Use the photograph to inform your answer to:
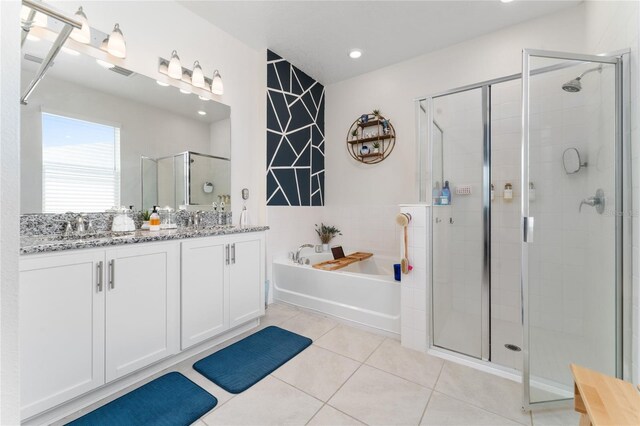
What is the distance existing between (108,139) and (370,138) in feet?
9.24

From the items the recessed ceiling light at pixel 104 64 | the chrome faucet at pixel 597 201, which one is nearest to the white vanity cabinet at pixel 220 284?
the recessed ceiling light at pixel 104 64

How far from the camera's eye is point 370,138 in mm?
3631

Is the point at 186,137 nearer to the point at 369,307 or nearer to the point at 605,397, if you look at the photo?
the point at 369,307

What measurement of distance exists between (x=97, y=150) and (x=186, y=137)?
2.39 ft

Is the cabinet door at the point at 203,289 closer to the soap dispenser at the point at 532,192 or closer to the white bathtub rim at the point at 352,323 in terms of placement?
the white bathtub rim at the point at 352,323

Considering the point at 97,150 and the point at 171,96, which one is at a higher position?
the point at 171,96

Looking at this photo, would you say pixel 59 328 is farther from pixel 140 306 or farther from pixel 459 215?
pixel 459 215

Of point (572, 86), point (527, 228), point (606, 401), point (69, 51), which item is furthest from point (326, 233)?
point (606, 401)

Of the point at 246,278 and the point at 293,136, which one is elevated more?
the point at 293,136

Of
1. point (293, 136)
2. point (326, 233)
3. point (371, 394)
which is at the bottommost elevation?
point (371, 394)

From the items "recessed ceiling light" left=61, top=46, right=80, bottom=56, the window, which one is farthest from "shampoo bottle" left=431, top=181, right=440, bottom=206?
"recessed ceiling light" left=61, top=46, right=80, bottom=56

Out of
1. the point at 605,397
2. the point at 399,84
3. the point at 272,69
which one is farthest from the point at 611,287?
the point at 272,69

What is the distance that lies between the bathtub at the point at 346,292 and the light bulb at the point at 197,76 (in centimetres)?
202

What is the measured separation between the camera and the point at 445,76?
10.2ft
